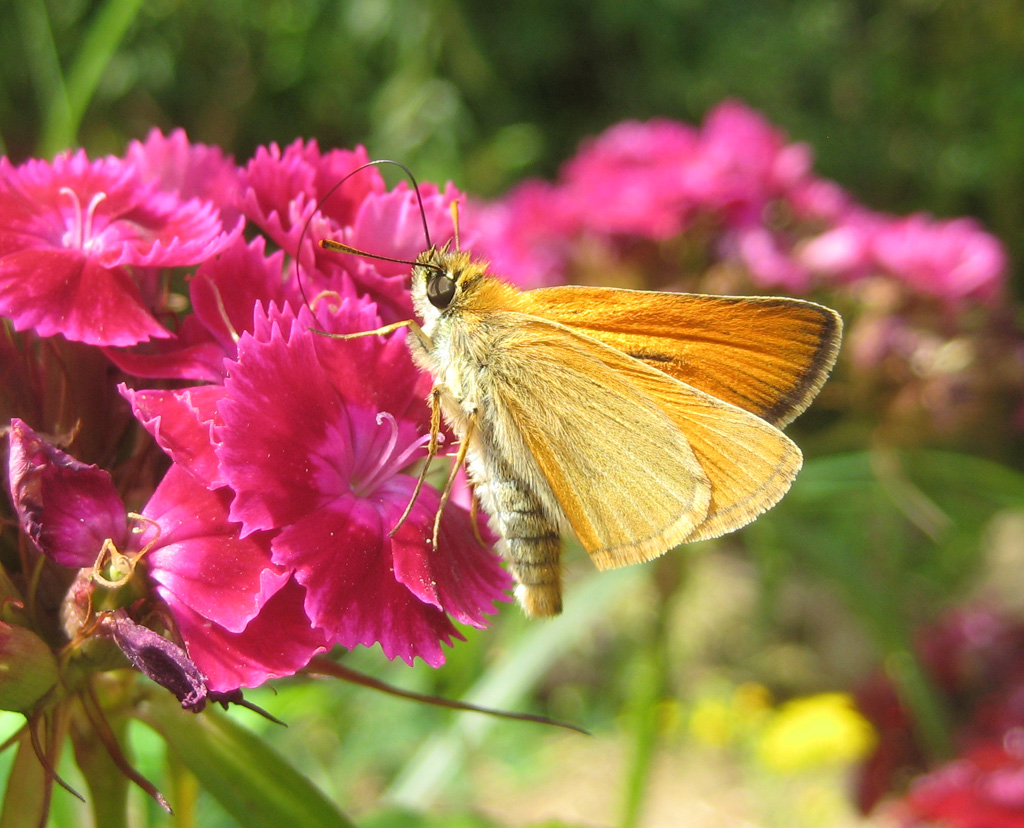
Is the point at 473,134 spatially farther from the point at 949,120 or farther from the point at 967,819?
the point at 967,819

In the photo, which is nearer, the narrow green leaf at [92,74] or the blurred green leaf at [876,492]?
the narrow green leaf at [92,74]

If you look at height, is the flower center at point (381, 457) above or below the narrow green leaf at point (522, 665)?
above

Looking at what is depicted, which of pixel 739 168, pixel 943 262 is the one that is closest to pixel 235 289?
pixel 739 168

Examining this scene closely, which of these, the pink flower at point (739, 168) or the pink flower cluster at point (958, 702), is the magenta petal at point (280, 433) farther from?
the pink flower cluster at point (958, 702)

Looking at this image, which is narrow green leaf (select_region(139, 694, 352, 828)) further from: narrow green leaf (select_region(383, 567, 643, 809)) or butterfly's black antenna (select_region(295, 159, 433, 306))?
narrow green leaf (select_region(383, 567, 643, 809))

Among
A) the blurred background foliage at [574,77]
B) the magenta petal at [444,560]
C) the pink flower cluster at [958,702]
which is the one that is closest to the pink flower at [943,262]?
the pink flower cluster at [958,702]

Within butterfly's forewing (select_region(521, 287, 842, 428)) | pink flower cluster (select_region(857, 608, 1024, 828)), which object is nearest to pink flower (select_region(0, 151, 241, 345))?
butterfly's forewing (select_region(521, 287, 842, 428))
